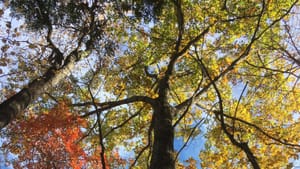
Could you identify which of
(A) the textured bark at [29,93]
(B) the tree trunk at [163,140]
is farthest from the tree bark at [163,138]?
(A) the textured bark at [29,93]

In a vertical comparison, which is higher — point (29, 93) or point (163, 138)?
point (29, 93)

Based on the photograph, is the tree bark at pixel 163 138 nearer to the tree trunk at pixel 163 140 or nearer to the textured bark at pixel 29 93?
the tree trunk at pixel 163 140

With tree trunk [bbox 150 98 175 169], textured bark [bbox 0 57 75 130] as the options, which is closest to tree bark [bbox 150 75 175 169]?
tree trunk [bbox 150 98 175 169]

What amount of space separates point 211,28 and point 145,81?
3.97m

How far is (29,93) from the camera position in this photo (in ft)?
24.5

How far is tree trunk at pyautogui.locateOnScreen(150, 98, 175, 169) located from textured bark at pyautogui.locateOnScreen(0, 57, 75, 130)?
3.09m

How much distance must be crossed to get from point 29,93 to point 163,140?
3.51m

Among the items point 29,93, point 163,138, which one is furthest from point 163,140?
point 29,93

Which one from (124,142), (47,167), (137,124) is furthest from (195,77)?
(47,167)

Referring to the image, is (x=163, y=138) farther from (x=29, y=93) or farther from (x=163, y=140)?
(x=29, y=93)

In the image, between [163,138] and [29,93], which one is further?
[29,93]

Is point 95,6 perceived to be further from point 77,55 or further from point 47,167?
point 47,167

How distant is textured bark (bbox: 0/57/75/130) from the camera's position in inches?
253

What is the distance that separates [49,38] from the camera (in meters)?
10.7
